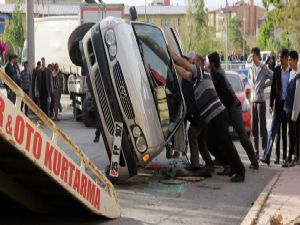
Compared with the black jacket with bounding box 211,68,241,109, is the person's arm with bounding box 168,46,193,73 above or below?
above

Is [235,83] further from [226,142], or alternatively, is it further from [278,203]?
[278,203]

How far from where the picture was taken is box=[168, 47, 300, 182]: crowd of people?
9688 mm

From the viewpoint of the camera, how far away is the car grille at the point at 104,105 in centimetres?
893

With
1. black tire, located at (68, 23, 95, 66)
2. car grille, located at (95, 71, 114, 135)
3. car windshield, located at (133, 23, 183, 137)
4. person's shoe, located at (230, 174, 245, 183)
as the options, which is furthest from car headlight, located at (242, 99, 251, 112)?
car grille, located at (95, 71, 114, 135)

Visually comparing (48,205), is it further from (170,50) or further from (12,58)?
(12,58)


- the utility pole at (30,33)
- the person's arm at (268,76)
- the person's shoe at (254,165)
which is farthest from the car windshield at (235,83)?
the utility pole at (30,33)

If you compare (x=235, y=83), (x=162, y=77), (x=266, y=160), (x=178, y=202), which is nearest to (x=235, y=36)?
(x=235, y=83)

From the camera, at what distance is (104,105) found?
898 cm

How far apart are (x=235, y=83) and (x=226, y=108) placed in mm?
5900

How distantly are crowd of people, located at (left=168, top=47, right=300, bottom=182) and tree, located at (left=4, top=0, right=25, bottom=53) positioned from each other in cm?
6642

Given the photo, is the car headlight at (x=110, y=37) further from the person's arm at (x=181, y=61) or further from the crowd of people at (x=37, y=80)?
the crowd of people at (x=37, y=80)

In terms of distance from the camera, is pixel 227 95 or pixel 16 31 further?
pixel 16 31

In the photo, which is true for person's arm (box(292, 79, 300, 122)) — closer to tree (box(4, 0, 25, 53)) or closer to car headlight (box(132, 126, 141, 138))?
car headlight (box(132, 126, 141, 138))

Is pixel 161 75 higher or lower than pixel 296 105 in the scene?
higher
